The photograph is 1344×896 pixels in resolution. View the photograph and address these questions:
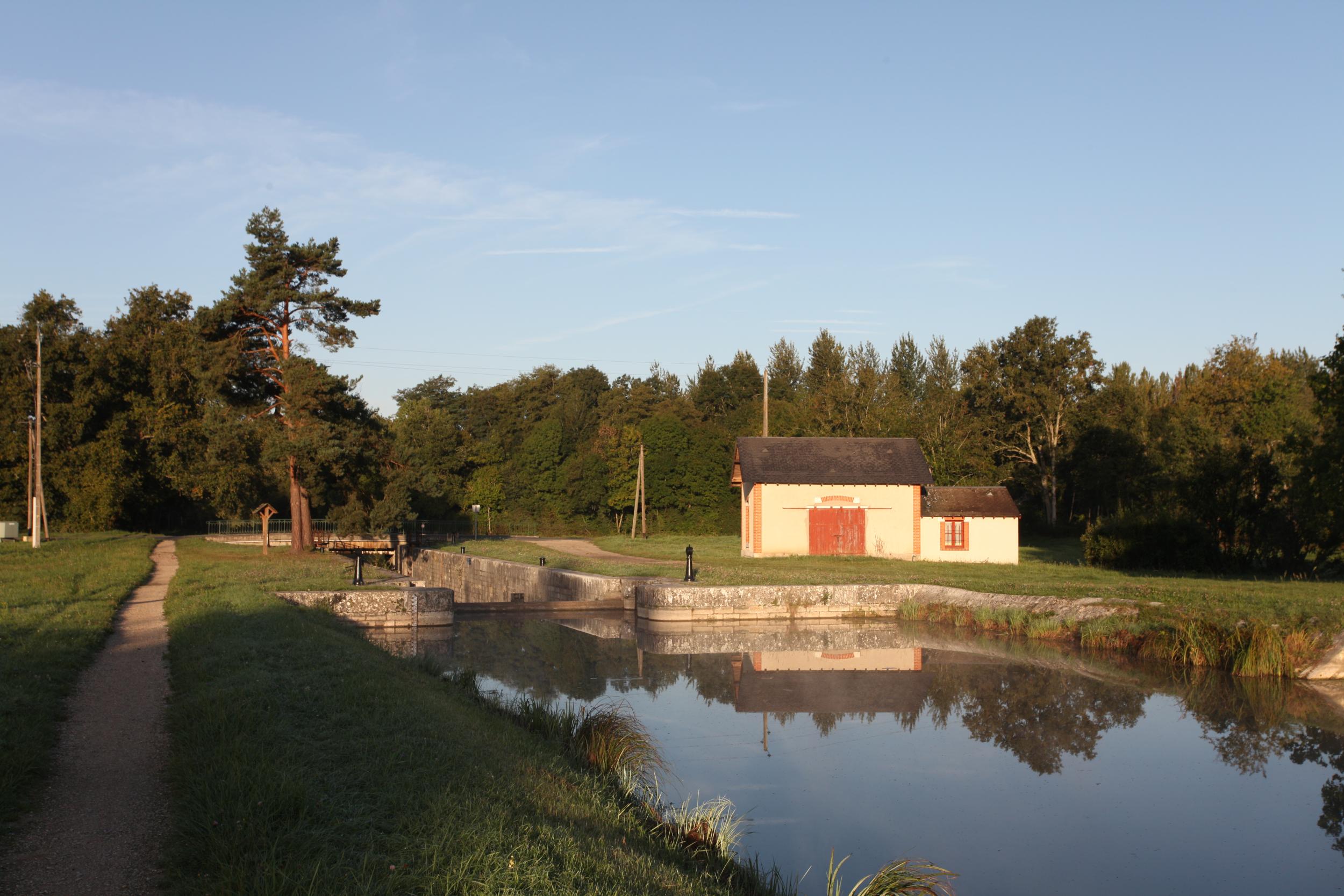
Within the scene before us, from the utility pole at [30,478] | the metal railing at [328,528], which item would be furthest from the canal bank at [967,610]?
the utility pole at [30,478]

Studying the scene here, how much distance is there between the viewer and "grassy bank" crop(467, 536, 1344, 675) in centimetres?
1352

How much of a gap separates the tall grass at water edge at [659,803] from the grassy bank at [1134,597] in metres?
8.92

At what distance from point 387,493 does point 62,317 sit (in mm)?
24269

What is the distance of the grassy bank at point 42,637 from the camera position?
5852 millimetres

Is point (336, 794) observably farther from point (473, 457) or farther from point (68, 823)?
point (473, 457)

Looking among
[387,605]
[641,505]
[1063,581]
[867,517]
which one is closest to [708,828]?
[387,605]

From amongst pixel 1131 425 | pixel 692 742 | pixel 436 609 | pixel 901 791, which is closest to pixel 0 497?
pixel 436 609

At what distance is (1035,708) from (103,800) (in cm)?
1022

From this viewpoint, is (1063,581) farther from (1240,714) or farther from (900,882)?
(900,882)

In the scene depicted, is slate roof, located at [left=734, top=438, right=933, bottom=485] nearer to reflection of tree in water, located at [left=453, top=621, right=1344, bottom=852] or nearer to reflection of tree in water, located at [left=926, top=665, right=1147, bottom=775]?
reflection of tree in water, located at [left=453, top=621, right=1344, bottom=852]

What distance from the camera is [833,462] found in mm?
32500

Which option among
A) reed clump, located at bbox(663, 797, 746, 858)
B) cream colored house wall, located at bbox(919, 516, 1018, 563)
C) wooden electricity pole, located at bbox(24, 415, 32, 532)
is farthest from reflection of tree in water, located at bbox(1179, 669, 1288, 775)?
wooden electricity pole, located at bbox(24, 415, 32, 532)

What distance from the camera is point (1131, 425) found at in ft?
158

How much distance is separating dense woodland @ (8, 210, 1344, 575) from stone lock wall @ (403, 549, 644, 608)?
304 cm
